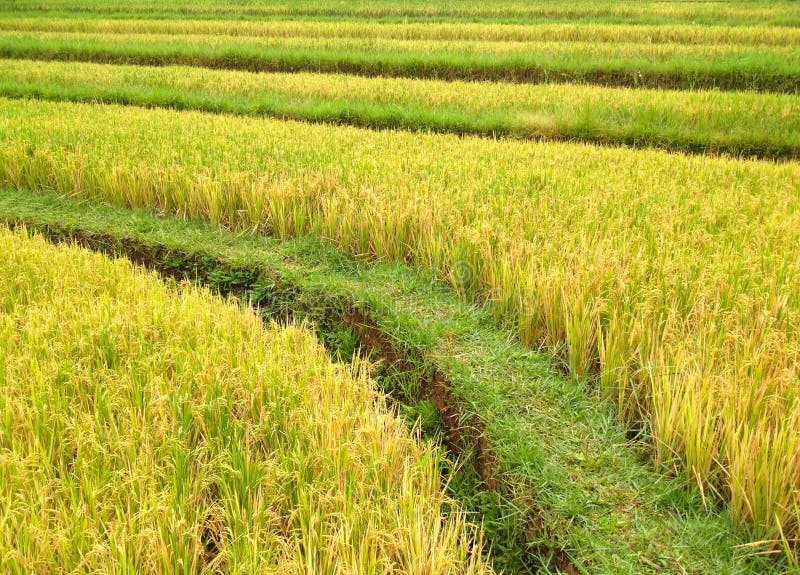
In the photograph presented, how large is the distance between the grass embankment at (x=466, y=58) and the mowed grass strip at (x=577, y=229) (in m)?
5.63

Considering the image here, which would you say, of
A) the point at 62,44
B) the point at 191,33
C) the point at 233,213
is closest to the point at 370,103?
the point at 233,213

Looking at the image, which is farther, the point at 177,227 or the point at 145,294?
the point at 177,227

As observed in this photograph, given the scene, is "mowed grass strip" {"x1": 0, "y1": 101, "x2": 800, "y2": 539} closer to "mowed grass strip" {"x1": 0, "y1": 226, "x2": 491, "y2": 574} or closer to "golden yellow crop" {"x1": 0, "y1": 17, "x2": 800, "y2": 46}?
"mowed grass strip" {"x1": 0, "y1": 226, "x2": 491, "y2": 574}

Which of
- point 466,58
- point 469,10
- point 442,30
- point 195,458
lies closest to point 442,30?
point 442,30

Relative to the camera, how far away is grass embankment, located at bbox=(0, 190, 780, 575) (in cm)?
211

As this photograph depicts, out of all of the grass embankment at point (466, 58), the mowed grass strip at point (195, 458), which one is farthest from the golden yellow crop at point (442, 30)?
the mowed grass strip at point (195, 458)

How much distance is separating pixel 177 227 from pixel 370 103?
4996 millimetres

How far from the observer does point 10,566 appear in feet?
5.47

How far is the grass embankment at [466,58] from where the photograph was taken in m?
10.7

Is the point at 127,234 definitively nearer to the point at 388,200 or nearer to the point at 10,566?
the point at 388,200

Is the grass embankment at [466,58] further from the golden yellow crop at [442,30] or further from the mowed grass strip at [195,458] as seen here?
the mowed grass strip at [195,458]

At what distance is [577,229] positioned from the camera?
4.03 meters

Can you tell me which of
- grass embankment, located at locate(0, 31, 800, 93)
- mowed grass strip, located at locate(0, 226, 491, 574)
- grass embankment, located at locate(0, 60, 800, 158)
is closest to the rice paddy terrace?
Answer: mowed grass strip, located at locate(0, 226, 491, 574)

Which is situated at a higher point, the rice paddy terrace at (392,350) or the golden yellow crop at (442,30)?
the golden yellow crop at (442,30)
